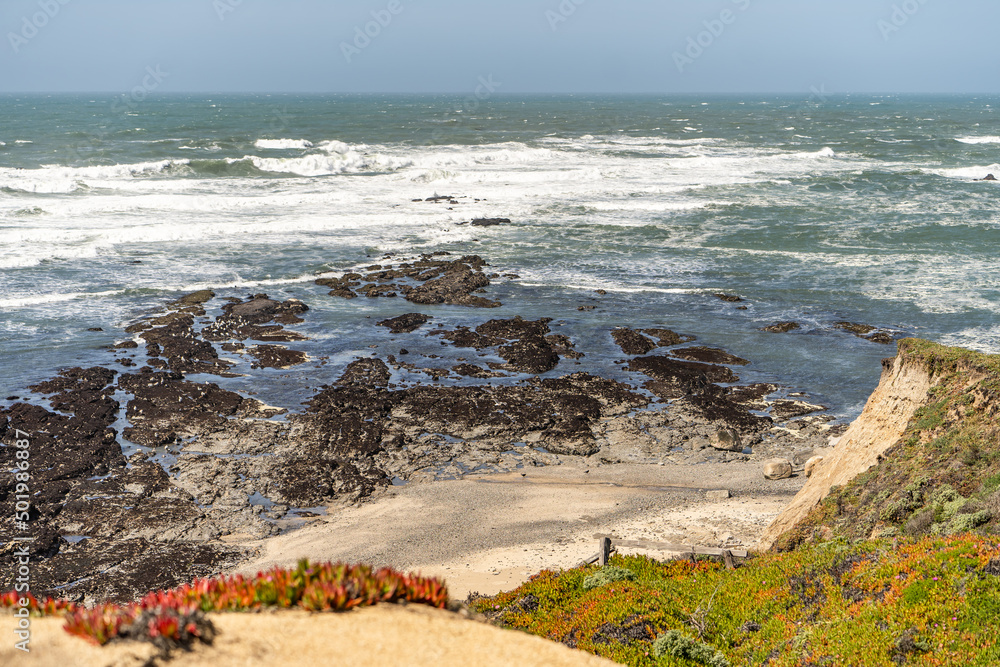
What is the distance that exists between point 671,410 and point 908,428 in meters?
8.88

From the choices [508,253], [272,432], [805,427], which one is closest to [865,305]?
→ [805,427]

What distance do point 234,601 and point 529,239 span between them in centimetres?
3704

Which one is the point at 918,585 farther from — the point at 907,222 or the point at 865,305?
the point at 907,222

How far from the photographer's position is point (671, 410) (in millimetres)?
20859

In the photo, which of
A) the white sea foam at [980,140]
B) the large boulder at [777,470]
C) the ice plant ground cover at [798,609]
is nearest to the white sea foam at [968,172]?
the white sea foam at [980,140]

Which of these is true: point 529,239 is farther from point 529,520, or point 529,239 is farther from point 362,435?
point 529,520

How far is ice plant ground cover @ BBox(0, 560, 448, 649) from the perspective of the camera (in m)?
5.47

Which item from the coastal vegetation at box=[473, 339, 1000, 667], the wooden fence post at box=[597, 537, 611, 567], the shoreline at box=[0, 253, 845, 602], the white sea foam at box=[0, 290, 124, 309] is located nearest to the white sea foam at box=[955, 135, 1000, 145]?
the shoreline at box=[0, 253, 845, 602]

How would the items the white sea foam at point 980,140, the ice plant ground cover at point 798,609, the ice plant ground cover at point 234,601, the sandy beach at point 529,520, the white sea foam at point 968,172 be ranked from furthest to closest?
the white sea foam at point 980,140, the white sea foam at point 968,172, the sandy beach at point 529,520, the ice plant ground cover at point 798,609, the ice plant ground cover at point 234,601

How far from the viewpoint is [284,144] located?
80188 mm

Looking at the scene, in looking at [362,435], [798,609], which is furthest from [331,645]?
[362,435]

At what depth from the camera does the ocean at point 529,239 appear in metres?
26.1

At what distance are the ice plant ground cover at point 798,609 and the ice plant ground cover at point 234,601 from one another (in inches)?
134

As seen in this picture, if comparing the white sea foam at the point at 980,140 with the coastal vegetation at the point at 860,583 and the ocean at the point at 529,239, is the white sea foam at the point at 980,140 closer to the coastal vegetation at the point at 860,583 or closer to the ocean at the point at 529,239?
the ocean at the point at 529,239
